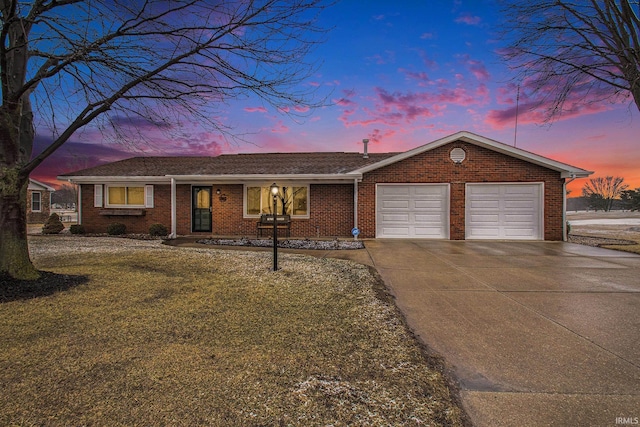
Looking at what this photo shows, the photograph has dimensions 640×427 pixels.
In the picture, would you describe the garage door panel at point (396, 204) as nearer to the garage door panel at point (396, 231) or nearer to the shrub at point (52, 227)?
the garage door panel at point (396, 231)

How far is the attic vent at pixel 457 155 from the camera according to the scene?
459 inches

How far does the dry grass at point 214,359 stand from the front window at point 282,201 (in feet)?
26.2

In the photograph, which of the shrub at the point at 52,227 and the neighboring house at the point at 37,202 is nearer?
the shrub at the point at 52,227

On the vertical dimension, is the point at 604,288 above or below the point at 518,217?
below

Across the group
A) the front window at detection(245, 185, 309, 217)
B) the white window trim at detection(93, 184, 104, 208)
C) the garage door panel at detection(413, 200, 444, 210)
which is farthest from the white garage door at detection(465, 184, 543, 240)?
the white window trim at detection(93, 184, 104, 208)

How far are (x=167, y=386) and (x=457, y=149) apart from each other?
467 inches

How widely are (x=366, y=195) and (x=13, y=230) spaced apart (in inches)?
386

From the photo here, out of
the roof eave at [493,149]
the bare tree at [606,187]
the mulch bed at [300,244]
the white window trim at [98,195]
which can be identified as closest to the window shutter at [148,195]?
the white window trim at [98,195]

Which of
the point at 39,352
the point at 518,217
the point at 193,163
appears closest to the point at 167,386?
the point at 39,352

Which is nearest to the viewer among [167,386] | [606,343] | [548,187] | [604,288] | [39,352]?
[167,386]

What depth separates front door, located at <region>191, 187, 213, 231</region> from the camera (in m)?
13.6

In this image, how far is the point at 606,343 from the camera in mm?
3123

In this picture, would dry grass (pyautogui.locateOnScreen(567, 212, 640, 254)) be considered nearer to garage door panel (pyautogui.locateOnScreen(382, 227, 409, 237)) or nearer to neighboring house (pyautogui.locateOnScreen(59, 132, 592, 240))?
neighboring house (pyautogui.locateOnScreen(59, 132, 592, 240))

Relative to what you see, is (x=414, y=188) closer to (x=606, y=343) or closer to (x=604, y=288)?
(x=604, y=288)
